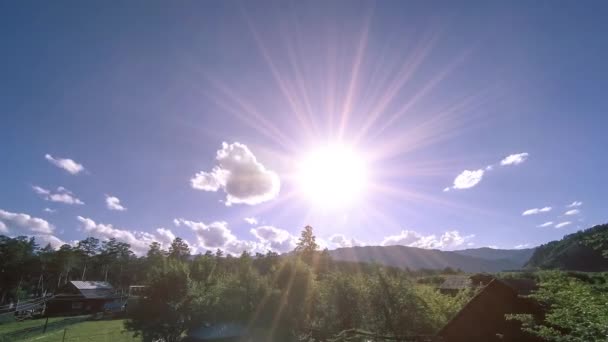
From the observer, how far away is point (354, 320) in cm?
2328

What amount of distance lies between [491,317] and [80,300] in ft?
253

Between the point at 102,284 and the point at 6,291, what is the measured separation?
Result: 31095 mm

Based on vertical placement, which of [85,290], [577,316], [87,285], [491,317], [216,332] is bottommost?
[216,332]

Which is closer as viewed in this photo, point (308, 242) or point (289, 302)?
point (289, 302)

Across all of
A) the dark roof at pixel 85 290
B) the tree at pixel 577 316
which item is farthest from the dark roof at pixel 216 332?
the dark roof at pixel 85 290

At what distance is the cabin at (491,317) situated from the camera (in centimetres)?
1103

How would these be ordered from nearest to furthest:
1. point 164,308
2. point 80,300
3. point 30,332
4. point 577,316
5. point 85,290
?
point 577,316 → point 164,308 → point 30,332 → point 80,300 → point 85,290

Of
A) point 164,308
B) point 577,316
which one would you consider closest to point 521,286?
point 577,316

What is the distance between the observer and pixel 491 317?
11312 mm

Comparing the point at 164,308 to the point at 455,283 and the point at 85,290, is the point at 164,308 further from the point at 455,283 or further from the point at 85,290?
the point at 85,290

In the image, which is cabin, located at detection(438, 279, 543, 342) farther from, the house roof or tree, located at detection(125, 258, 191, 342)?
the house roof

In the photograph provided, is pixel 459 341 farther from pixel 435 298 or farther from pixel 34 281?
pixel 34 281

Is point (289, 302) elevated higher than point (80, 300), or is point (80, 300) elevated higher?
point (289, 302)

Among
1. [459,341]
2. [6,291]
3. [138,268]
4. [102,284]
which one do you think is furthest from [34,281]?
[459,341]
